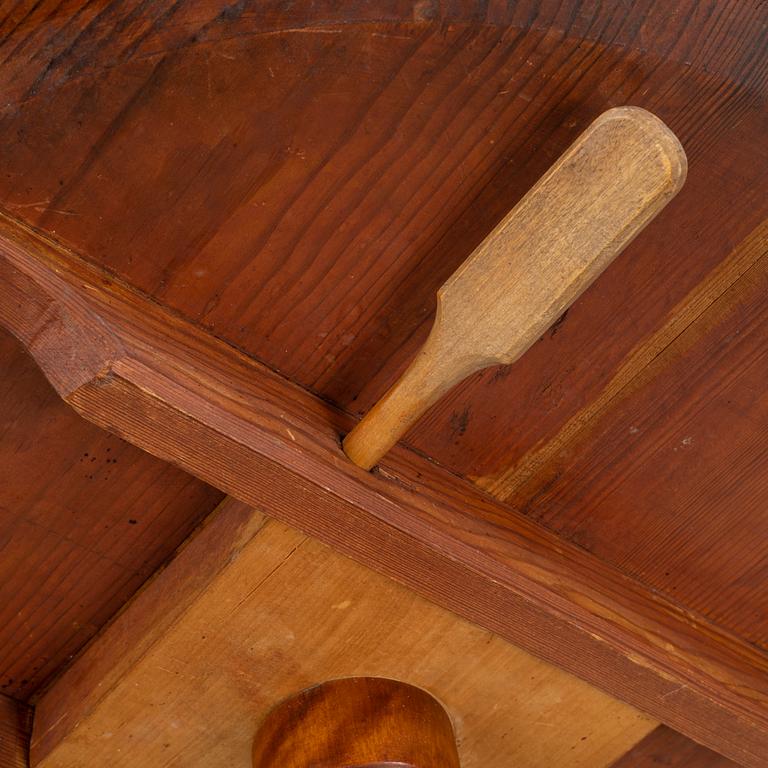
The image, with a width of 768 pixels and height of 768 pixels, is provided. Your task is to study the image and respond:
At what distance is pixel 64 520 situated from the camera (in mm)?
1448

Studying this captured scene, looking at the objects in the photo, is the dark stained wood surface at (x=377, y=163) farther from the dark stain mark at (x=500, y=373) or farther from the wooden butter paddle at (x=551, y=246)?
the wooden butter paddle at (x=551, y=246)

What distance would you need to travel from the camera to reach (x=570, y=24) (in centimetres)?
112

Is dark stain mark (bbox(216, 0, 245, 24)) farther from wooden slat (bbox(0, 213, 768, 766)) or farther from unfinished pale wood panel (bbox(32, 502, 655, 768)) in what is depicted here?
unfinished pale wood panel (bbox(32, 502, 655, 768))

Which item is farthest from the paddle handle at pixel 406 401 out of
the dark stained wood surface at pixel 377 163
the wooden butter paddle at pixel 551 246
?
the dark stained wood surface at pixel 377 163

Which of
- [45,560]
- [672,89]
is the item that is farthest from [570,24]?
[45,560]

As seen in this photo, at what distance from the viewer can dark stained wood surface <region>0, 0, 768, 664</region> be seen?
111 centimetres

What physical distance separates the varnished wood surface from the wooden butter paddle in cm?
84

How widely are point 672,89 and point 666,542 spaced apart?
67 centimetres

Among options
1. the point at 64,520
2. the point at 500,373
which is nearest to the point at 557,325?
the point at 500,373

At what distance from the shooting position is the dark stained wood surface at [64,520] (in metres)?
1.36

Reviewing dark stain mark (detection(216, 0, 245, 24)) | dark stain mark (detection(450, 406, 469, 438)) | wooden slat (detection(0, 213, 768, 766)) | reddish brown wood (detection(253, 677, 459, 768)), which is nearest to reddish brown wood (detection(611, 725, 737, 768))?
wooden slat (detection(0, 213, 768, 766))

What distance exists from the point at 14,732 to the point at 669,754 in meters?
1.05

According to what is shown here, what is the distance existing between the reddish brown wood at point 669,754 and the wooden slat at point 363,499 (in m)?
0.22

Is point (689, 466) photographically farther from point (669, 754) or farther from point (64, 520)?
point (64, 520)
